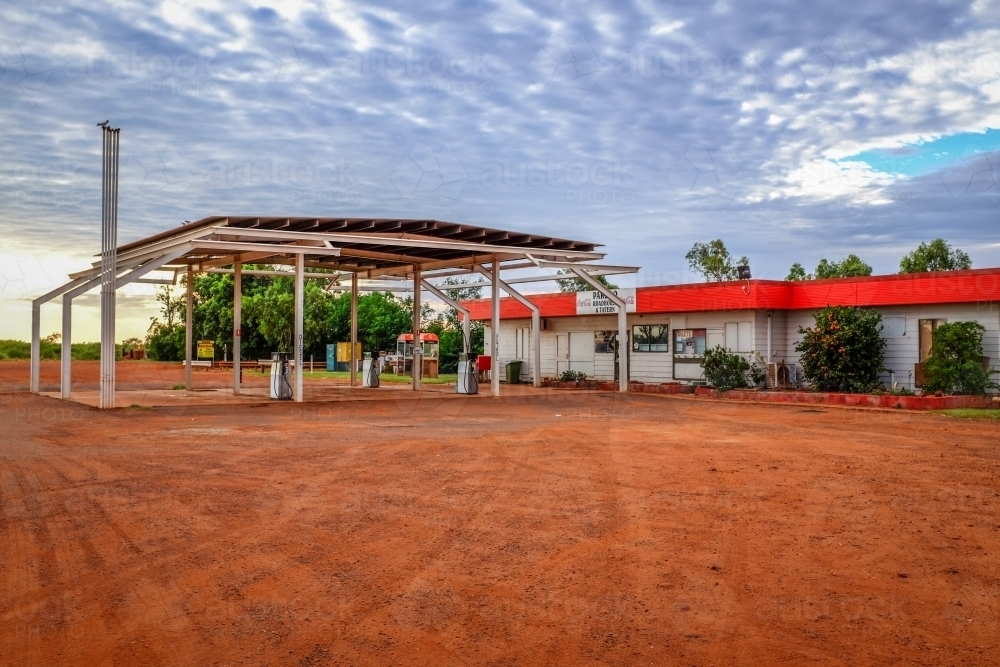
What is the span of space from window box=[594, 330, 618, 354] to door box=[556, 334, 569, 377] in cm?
156

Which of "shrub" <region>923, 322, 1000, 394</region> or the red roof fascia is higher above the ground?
the red roof fascia

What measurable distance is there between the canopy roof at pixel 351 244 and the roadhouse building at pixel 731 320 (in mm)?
4272

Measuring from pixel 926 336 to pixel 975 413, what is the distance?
5241 mm

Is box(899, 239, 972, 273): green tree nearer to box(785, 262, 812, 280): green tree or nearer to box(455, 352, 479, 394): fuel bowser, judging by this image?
box(785, 262, 812, 280): green tree

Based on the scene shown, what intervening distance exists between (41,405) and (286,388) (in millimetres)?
5824

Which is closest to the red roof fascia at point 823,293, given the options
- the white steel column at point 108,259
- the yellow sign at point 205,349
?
the white steel column at point 108,259

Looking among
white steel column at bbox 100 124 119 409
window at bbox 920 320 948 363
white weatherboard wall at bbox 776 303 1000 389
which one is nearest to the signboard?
white weatherboard wall at bbox 776 303 1000 389

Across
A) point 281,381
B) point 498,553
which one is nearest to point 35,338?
point 281,381

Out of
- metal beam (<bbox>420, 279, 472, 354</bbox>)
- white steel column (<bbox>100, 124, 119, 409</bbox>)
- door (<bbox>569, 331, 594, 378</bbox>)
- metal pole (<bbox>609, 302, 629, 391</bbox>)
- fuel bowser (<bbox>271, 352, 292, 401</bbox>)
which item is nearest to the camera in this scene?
white steel column (<bbox>100, 124, 119, 409</bbox>)

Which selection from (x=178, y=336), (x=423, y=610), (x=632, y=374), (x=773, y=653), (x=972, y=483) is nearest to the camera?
(x=773, y=653)

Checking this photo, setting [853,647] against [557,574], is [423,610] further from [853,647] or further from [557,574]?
[853,647]

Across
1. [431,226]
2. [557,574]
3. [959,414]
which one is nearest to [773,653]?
[557,574]

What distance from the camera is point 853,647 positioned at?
5160mm

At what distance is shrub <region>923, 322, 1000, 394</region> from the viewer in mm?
21094
